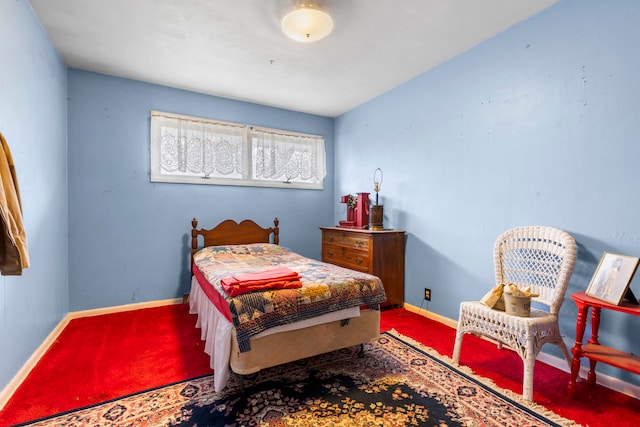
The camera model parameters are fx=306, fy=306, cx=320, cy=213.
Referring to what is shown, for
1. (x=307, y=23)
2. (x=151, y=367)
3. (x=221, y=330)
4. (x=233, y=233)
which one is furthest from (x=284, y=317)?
(x=233, y=233)

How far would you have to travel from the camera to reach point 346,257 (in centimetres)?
376

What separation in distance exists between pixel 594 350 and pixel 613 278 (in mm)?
453

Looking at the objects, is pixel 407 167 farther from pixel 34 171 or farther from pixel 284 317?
pixel 34 171

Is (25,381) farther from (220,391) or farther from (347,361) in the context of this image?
(347,361)

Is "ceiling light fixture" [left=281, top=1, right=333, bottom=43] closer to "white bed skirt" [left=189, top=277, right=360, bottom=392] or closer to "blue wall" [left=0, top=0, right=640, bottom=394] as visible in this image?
"blue wall" [left=0, top=0, right=640, bottom=394]

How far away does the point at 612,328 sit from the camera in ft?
6.45

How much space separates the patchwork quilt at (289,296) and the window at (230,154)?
1372mm

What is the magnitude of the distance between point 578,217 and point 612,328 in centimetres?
73

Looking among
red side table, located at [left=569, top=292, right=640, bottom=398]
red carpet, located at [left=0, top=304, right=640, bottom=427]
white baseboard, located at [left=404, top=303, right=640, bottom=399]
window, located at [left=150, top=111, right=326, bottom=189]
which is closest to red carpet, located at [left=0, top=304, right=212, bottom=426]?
red carpet, located at [left=0, top=304, right=640, bottom=427]

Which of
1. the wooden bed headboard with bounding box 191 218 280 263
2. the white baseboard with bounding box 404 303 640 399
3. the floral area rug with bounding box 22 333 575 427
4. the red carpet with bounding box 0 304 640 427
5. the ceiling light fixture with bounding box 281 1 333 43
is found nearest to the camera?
the floral area rug with bounding box 22 333 575 427

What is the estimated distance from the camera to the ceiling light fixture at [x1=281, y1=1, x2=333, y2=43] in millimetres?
2115

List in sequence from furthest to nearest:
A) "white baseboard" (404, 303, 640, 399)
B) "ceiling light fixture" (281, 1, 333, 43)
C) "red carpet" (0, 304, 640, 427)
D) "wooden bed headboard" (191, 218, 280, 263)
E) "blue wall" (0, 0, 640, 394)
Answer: "wooden bed headboard" (191, 218, 280, 263) → "ceiling light fixture" (281, 1, 333, 43) → "blue wall" (0, 0, 640, 394) → "white baseboard" (404, 303, 640, 399) → "red carpet" (0, 304, 640, 427)

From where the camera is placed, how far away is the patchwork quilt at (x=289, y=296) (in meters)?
1.82

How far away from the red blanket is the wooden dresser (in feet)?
4.63
